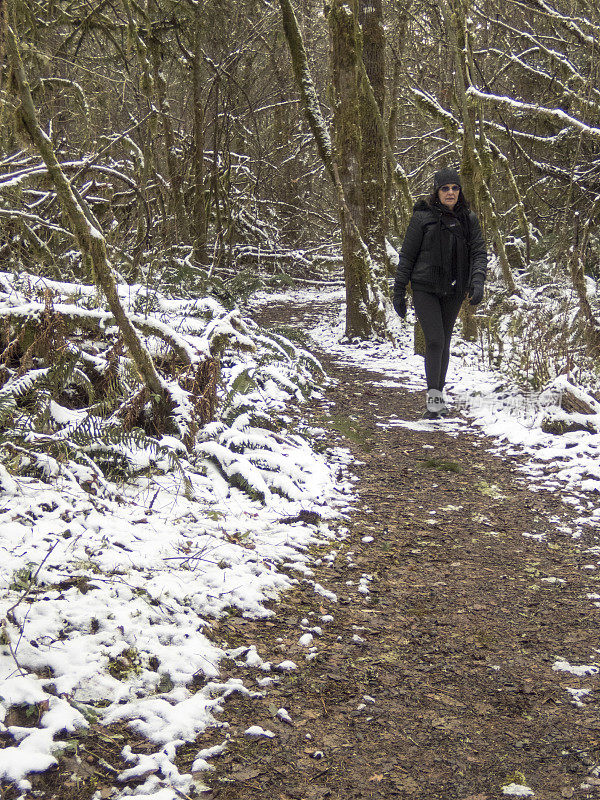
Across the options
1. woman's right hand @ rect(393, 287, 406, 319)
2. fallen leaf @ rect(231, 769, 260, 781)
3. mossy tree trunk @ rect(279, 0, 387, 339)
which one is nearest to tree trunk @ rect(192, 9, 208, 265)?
mossy tree trunk @ rect(279, 0, 387, 339)

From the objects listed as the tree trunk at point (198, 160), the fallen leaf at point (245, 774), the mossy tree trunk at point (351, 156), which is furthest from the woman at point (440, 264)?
the tree trunk at point (198, 160)

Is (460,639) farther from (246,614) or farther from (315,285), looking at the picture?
(315,285)

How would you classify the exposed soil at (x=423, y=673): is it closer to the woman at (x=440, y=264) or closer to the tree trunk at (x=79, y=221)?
the tree trunk at (x=79, y=221)

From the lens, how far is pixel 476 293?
20.8 feet

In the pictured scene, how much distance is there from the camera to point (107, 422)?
411cm

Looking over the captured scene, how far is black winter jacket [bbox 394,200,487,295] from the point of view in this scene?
6.38 metres

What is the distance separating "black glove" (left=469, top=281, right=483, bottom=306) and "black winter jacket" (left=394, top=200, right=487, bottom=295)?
0.04 meters

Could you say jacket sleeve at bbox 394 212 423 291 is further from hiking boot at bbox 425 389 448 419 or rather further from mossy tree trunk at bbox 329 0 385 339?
mossy tree trunk at bbox 329 0 385 339

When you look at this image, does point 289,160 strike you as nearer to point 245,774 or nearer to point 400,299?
point 400,299

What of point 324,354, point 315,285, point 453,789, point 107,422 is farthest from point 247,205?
point 453,789

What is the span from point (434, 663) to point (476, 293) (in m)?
4.19

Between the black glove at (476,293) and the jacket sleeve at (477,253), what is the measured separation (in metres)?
0.06

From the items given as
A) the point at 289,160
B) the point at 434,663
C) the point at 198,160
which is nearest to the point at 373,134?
the point at 198,160

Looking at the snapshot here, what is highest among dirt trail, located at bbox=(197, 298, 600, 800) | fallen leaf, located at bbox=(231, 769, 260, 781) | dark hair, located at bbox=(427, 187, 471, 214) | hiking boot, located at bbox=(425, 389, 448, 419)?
dark hair, located at bbox=(427, 187, 471, 214)
